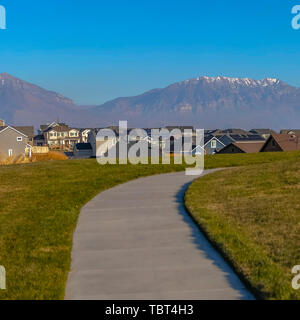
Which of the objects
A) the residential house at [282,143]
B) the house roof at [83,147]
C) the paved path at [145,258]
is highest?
the residential house at [282,143]

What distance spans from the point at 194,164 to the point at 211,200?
33.0ft

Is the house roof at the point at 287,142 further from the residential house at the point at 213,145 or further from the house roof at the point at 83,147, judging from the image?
the house roof at the point at 83,147

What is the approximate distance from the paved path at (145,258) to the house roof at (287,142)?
41.5m

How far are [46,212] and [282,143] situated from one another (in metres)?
Answer: 43.8

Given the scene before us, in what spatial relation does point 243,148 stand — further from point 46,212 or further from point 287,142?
point 46,212

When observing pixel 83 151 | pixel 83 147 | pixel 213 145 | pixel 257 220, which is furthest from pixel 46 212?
pixel 213 145

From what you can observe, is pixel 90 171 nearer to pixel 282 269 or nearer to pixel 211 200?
pixel 211 200

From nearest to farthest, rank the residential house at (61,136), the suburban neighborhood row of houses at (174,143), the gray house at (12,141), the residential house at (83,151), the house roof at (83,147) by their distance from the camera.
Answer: the suburban neighborhood row of houses at (174,143)
the gray house at (12,141)
the residential house at (83,151)
the house roof at (83,147)
the residential house at (61,136)

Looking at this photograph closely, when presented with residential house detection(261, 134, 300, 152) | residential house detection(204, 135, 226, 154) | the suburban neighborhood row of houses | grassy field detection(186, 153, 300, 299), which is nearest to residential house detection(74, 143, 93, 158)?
the suburban neighborhood row of houses

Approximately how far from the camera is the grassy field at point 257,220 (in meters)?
6.99

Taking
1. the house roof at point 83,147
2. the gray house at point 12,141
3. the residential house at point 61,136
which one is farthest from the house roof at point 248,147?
the residential house at point 61,136

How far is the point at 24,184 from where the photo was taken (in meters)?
17.2

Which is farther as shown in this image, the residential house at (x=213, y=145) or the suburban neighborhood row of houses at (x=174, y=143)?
the residential house at (x=213, y=145)

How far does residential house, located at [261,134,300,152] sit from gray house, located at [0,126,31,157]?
42.5 m
